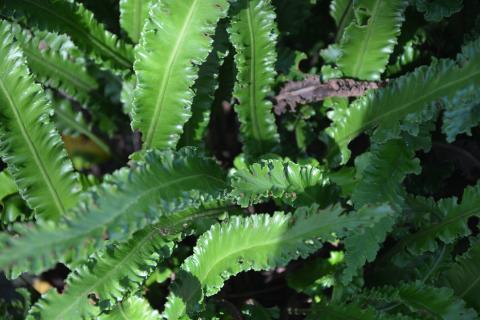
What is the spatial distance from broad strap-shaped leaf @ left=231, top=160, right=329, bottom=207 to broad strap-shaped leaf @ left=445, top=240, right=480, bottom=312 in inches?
14.3

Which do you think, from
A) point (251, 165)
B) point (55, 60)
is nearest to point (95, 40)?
point (55, 60)

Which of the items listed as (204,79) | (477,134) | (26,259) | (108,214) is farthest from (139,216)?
(477,134)

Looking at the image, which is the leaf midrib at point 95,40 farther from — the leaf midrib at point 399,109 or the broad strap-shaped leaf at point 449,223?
the broad strap-shaped leaf at point 449,223

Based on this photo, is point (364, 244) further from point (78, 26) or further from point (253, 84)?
point (78, 26)

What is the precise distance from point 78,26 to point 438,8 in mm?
750

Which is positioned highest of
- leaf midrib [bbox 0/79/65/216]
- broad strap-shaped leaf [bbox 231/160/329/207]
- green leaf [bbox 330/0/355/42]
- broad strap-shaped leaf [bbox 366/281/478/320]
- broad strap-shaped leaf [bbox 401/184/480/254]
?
green leaf [bbox 330/0/355/42]

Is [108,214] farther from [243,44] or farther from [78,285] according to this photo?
[243,44]

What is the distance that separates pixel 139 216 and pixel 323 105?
1.97 feet

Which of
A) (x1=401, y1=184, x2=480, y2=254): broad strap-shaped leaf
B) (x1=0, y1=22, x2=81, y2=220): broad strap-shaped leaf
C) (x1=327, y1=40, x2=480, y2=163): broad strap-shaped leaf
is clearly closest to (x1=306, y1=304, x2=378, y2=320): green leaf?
(x1=401, y1=184, x2=480, y2=254): broad strap-shaped leaf

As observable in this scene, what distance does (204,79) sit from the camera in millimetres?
1167

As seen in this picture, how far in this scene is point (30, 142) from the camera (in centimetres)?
105

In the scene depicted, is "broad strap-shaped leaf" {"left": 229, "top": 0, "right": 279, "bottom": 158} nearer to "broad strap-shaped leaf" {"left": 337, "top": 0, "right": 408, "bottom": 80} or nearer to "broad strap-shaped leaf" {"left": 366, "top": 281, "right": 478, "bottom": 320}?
"broad strap-shaped leaf" {"left": 337, "top": 0, "right": 408, "bottom": 80}

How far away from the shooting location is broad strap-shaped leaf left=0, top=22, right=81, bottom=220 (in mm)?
1032

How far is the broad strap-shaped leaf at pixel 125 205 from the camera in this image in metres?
0.73
